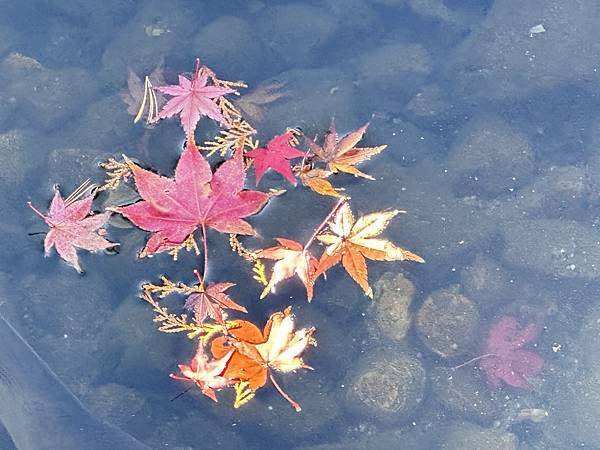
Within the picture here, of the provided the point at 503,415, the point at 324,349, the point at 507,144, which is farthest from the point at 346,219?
the point at 503,415

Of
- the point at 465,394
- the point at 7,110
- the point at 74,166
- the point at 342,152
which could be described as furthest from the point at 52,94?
the point at 465,394

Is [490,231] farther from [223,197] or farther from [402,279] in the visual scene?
[223,197]

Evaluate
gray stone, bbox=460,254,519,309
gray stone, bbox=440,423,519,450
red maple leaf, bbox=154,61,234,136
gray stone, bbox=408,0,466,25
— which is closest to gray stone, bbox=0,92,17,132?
red maple leaf, bbox=154,61,234,136

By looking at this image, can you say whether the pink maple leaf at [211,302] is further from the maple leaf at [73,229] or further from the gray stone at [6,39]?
the gray stone at [6,39]

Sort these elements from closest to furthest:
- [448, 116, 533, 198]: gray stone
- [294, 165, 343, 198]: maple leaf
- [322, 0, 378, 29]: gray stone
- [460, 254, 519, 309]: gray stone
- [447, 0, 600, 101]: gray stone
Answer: [294, 165, 343, 198]: maple leaf
[460, 254, 519, 309]: gray stone
[448, 116, 533, 198]: gray stone
[447, 0, 600, 101]: gray stone
[322, 0, 378, 29]: gray stone

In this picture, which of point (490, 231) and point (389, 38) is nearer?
point (490, 231)

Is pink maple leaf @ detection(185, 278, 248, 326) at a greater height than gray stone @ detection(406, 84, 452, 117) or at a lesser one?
lesser

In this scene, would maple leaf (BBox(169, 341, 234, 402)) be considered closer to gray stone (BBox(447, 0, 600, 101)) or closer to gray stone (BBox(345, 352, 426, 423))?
gray stone (BBox(345, 352, 426, 423))

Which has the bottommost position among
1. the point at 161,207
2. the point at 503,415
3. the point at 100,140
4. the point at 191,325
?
the point at 503,415
